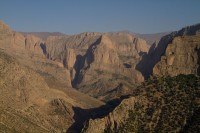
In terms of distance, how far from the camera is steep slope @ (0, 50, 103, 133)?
15488 centimetres

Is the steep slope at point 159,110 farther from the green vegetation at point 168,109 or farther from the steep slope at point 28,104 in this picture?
the steep slope at point 28,104

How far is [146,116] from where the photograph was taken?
130125 mm

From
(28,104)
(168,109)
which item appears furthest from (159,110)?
(28,104)

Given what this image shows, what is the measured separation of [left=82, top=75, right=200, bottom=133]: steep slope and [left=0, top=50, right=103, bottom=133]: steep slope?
26.2m

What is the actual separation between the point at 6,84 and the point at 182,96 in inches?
2967

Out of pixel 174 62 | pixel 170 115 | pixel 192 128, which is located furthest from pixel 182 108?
pixel 174 62

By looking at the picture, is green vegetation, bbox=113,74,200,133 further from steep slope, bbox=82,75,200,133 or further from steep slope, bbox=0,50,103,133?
steep slope, bbox=0,50,103,133

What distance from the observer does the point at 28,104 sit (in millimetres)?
181750

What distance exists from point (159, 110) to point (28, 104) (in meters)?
66.3

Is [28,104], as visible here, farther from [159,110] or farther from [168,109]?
[168,109]

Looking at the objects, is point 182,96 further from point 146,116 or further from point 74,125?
point 74,125

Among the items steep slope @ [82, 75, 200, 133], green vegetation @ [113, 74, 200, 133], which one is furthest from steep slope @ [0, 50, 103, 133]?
green vegetation @ [113, 74, 200, 133]

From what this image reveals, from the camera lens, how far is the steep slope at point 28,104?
155 metres

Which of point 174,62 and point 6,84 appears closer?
point 6,84
